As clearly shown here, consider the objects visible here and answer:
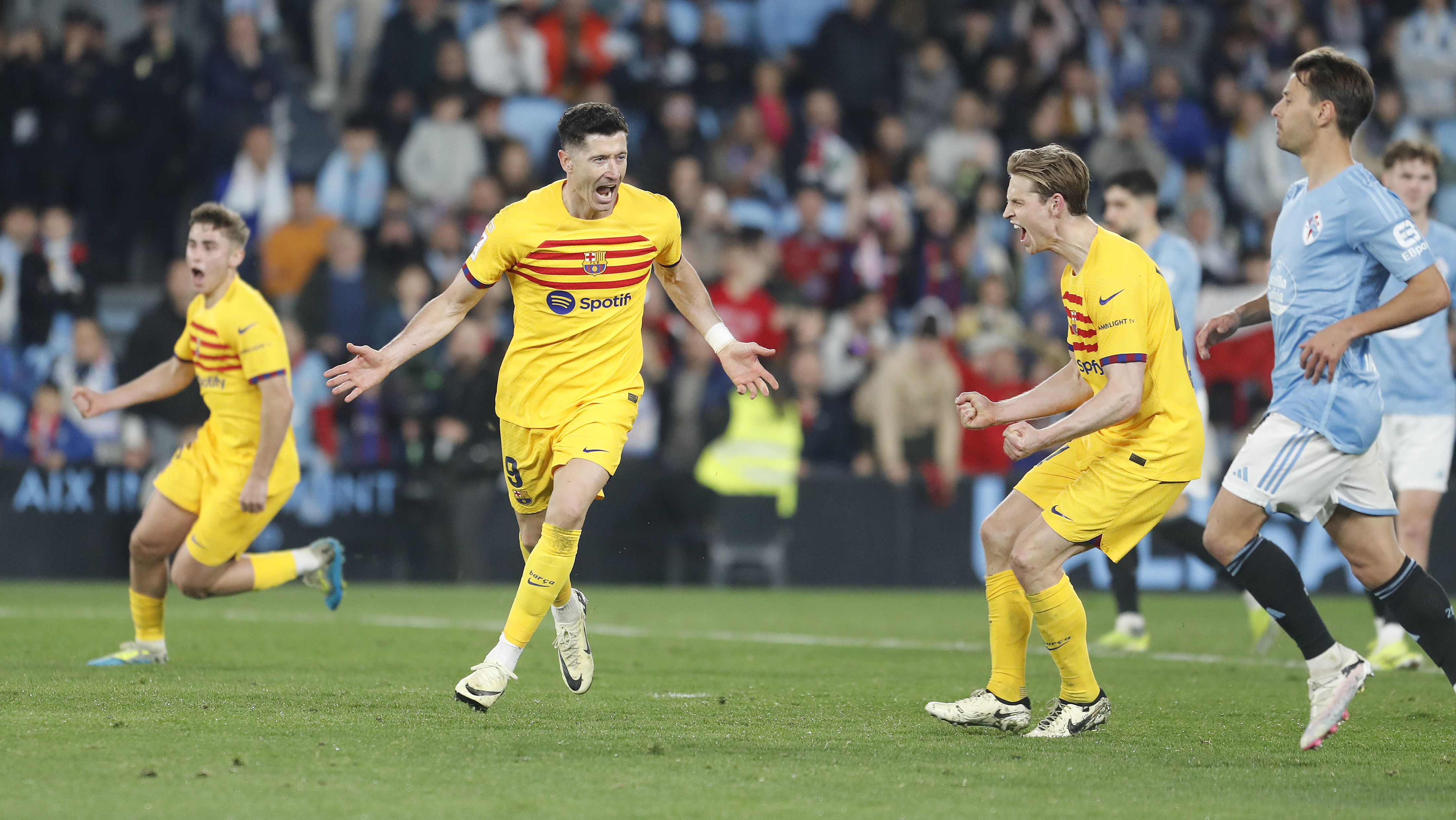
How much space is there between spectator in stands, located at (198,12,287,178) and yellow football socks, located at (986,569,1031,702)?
11923 millimetres

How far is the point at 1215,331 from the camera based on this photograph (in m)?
6.67

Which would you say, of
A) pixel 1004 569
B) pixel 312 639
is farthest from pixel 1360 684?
pixel 312 639

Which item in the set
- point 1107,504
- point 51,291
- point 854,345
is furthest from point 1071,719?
point 51,291

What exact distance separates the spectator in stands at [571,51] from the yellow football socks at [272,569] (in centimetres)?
931

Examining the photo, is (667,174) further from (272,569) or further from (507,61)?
(272,569)

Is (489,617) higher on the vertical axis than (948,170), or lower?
lower

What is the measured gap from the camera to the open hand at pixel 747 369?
7.00 meters

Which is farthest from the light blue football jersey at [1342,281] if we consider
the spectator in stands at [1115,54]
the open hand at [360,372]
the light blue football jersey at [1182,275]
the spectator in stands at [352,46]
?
the spectator in stands at [1115,54]

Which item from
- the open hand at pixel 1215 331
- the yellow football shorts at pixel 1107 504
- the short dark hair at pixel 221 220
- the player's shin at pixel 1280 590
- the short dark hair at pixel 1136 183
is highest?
the short dark hair at pixel 1136 183

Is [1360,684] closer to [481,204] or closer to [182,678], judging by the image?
[182,678]

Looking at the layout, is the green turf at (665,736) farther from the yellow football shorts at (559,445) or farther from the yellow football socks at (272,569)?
the yellow football shorts at (559,445)

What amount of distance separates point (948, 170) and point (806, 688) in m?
11.1

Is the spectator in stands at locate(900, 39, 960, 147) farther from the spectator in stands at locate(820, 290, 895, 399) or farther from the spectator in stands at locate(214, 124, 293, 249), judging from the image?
the spectator in stands at locate(214, 124, 293, 249)

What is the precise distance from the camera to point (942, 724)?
6.85 m
